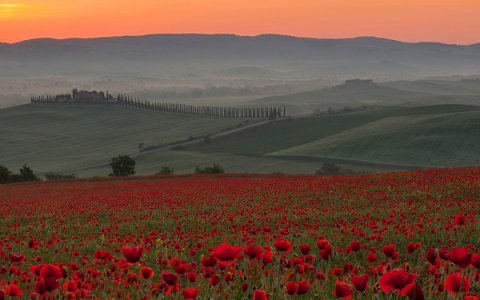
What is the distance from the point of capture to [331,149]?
11656 centimetres

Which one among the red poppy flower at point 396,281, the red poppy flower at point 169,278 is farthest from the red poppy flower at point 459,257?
the red poppy flower at point 169,278

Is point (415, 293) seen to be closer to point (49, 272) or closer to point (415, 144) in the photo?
point (49, 272)

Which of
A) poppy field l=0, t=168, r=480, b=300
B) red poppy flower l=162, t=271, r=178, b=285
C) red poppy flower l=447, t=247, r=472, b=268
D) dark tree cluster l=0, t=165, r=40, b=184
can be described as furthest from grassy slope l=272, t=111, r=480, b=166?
red poppy flower l=162, t=271, r=178, b=285

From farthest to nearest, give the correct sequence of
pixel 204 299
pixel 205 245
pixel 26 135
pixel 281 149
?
pixel 26 135 → pixel 281 149 → pixel 205 245 → pixel 204 299

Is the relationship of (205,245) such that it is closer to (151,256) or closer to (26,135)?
(151,256)

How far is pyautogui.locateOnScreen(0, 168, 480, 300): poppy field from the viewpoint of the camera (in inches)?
213

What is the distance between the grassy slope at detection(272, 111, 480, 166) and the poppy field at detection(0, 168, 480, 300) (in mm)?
78209

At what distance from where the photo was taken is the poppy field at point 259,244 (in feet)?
17.8

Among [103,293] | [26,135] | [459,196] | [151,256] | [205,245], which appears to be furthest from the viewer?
[26,135]

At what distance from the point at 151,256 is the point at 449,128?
379 ft

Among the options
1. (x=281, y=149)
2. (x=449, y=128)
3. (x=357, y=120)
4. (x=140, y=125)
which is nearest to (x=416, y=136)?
(x=449, y=128)

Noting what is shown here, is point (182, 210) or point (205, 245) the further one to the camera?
point (182, 210)

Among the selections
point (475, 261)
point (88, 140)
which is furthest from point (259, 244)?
point (88, 140)

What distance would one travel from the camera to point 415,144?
371 ft
